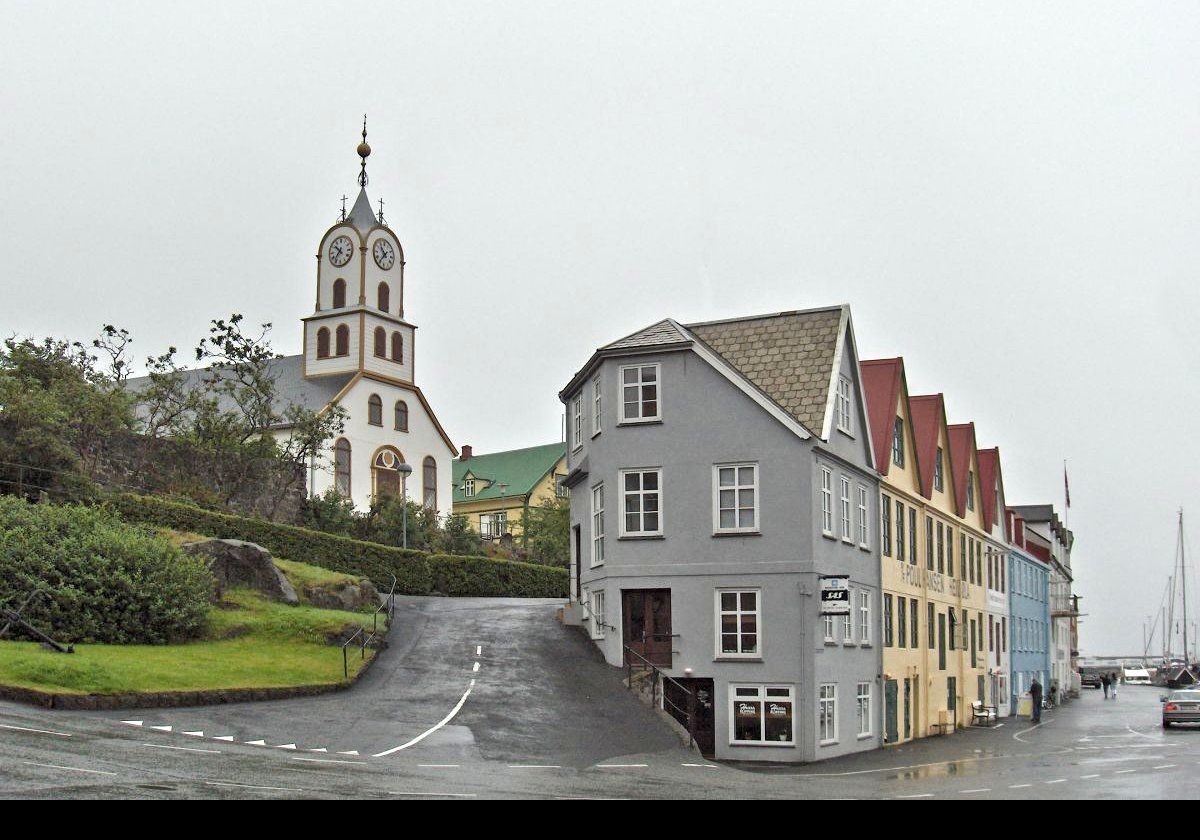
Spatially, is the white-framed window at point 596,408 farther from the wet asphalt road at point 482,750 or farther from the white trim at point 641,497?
the wet asphalt road at point 482,750

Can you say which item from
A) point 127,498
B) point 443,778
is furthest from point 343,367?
point 443,778

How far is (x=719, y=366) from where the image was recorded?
34.9 meters

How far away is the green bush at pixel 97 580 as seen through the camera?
2952 centimetres

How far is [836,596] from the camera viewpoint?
3197 centimetres

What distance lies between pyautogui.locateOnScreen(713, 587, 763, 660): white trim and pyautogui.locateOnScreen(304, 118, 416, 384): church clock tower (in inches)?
2224

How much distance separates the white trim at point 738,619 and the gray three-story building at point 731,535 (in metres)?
0.04

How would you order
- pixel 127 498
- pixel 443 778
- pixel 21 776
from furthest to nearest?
pixel 127 498 < pixel 443 778 < pixel 21 776

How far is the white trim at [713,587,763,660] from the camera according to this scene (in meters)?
33.4

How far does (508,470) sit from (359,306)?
34.0m

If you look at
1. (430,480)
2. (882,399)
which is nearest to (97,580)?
(882,399)
